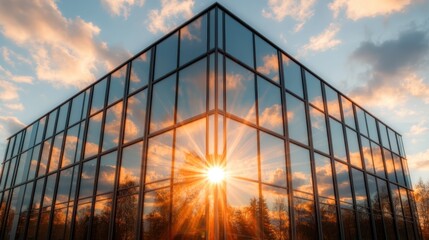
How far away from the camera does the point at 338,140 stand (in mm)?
19141

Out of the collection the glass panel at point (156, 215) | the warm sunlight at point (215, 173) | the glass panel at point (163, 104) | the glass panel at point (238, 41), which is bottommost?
the glass panel at point (156, 215)

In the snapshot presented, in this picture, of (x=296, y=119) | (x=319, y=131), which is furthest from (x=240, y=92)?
(x=319, y=131)

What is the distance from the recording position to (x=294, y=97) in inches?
662

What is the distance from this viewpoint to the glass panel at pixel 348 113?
2111cm

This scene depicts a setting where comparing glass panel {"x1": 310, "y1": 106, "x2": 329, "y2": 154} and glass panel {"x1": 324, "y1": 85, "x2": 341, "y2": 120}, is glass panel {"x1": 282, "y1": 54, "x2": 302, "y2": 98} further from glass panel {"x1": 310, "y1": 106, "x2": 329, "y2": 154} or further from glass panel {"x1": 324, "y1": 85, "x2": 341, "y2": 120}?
glass panel {"x1": 324, "y1": 85, "x2": 341, "y2": 120}

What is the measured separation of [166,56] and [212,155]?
20.5 ft

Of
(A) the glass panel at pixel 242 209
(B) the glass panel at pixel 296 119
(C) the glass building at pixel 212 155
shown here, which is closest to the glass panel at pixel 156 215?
(C) the glass building at pixel 212 155

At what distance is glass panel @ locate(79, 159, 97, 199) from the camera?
16984 mm

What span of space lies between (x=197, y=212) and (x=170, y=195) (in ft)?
5.16

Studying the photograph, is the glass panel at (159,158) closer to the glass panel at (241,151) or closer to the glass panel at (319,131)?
the glass panel at (241,151)

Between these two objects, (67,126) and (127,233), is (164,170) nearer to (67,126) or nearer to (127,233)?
(127,233)

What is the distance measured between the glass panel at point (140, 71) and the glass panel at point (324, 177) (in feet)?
31.4

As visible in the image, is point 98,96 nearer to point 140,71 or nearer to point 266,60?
point 140,71

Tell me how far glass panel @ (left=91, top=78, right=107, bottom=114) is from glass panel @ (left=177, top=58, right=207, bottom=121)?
7289 mm
